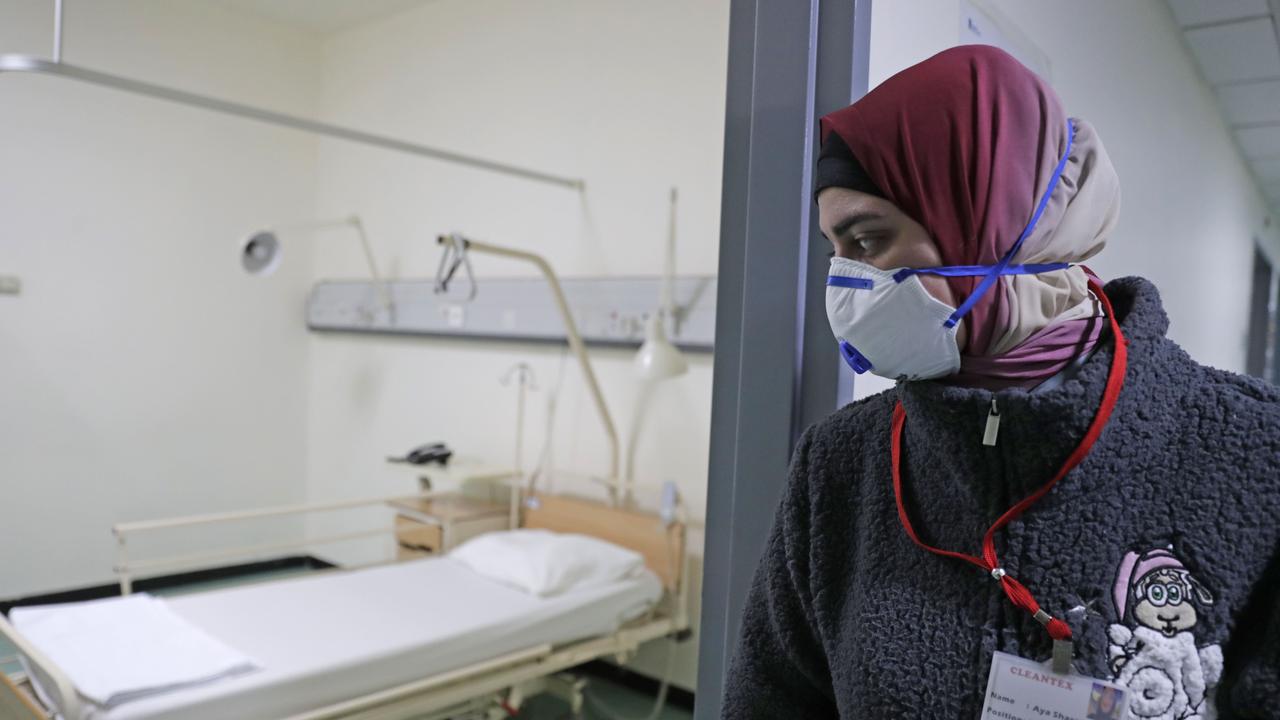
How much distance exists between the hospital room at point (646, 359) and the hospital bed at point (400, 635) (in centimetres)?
2

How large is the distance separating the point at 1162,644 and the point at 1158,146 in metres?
0.72

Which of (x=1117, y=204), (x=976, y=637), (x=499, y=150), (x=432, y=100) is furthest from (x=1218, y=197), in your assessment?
(x=432, y=100)

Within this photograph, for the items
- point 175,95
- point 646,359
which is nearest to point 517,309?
point 646,359

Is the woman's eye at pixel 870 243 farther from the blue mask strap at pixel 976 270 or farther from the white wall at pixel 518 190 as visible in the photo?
the white wall at pixel 518 190

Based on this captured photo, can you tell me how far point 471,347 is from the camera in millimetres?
4617

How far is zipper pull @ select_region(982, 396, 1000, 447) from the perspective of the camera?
72 centimetres

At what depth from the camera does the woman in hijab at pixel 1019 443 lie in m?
0.68

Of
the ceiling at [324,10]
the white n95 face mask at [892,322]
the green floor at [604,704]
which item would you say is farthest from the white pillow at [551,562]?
the ceiling at [324,10]

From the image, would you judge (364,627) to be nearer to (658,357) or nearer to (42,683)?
(42,683)

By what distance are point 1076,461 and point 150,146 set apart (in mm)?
5217

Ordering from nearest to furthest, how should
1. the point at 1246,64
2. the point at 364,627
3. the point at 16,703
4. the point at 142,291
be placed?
the point at 1246,64, the point at 16,703, the point at 364,627, the point at 142,291

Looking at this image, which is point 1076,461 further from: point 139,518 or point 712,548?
point 139,518

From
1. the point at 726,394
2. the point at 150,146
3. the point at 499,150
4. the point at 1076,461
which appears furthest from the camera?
the point at 150,146

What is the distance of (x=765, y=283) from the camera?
46.5 inches
